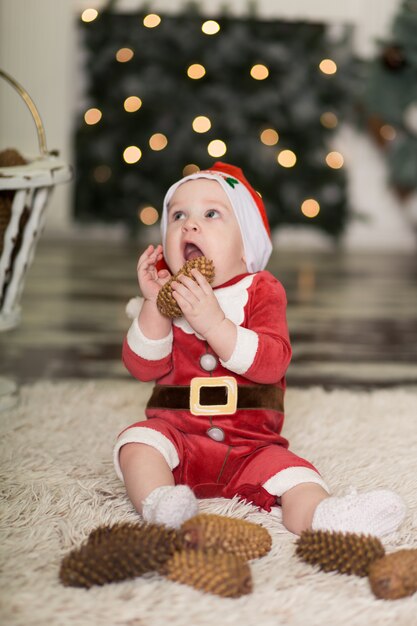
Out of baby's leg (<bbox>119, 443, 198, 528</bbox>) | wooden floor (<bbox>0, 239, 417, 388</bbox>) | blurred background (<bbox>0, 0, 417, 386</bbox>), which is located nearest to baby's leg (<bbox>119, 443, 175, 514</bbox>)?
baby's leg (<bbox>119, 443, 198, 528</bbox>)

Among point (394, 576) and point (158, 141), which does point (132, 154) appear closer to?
point (158, 141)

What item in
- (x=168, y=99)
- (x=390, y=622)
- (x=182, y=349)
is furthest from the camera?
(x=168, y=99)

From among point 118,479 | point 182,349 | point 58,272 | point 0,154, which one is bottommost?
point 58,272

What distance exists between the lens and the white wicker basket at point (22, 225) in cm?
152

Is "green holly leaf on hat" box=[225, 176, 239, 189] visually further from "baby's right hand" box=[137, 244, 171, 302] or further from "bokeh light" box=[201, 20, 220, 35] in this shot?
"bokeh light" box=[201, 20, 220, 35]

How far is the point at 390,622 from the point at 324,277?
2.32 meters

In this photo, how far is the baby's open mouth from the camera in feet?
3.82

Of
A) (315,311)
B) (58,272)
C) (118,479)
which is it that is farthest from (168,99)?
(118,479)

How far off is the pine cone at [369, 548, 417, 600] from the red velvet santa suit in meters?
0.20

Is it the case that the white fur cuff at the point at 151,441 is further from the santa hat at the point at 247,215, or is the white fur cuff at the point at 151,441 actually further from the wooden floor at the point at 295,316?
the wooden floor at the point at 295,316

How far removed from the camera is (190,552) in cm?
90

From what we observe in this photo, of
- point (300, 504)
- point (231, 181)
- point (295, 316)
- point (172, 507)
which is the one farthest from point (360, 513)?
point (295, 316)

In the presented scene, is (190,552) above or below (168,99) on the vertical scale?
below

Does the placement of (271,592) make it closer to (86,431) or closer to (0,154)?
(86,431)
